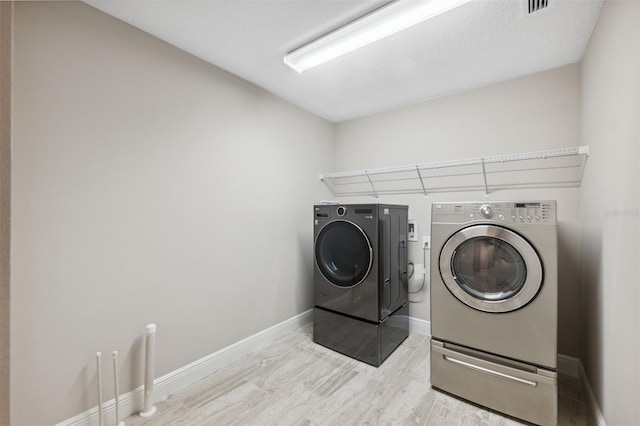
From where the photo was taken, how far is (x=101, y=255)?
5.12 ft

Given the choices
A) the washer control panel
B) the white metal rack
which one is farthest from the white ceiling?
the washer control panel

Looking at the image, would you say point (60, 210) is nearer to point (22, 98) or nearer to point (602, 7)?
point (22, 98)

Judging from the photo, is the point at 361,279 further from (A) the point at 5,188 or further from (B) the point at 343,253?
(A) the point at 5,188

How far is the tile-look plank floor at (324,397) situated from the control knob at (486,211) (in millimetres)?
1209

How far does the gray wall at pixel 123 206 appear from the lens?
134 cm

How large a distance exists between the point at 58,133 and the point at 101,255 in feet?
2.25

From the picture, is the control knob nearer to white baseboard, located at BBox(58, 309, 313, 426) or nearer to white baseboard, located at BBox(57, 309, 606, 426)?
white baseboard, located at BBox(57, 309, 606, 426)

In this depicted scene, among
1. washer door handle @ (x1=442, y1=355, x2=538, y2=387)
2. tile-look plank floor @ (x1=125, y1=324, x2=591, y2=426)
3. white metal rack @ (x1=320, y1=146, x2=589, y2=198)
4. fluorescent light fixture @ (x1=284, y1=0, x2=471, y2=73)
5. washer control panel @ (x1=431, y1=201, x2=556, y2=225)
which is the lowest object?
tile-look plank floor @ (x1=125, y1=324, x2=591, y2=426)

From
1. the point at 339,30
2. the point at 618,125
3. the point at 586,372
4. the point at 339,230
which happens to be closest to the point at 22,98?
the point at 339,30

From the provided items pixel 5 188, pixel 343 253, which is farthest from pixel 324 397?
pixel 5 188

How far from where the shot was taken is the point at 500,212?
164cm

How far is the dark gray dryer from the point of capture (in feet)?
7.22

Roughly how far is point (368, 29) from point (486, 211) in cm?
131

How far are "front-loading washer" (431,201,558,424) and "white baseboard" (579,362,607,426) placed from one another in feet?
0.73
